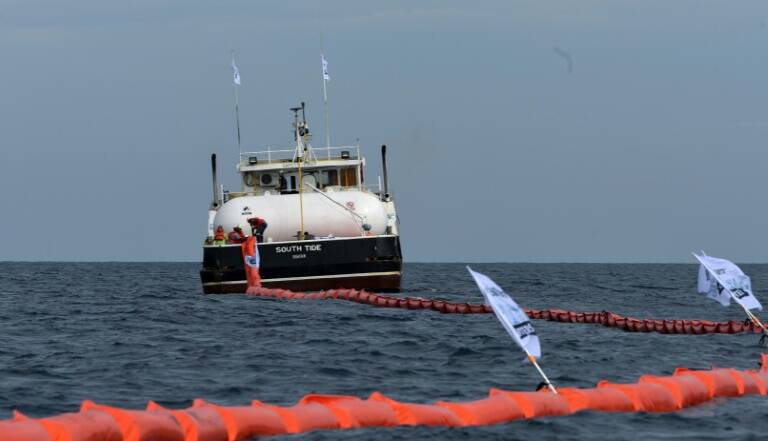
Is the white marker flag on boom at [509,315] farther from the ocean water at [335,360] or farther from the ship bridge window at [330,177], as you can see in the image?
the ship bridge window at [330,177]

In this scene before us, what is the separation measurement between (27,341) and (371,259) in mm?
16615

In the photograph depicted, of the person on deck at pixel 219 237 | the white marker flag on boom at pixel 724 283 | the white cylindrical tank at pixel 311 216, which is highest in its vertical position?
the white cylindrical tank at pixel 311 216

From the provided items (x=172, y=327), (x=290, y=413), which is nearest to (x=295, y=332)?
(x=172, y=327)

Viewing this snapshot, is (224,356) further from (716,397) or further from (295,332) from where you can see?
(716,397)

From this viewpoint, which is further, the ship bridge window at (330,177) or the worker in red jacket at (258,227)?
the ship bridge window at (330,177)

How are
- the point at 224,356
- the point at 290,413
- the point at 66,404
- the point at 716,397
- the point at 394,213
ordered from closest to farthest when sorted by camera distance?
the point at 290,413
the point at 66,404
the point at 716,397
the point at 224,356
the point at 394,213

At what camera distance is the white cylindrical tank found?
4134cm

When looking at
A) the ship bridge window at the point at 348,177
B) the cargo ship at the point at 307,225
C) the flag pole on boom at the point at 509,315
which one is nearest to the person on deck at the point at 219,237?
the cargo ship at the point at 307,225

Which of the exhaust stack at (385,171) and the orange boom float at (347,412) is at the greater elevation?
the exhaust stack at (385,171)

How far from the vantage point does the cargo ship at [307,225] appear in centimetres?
3966

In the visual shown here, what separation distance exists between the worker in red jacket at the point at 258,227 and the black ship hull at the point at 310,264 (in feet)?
3.81

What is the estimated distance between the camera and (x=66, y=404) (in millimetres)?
15969

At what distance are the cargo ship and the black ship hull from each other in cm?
3

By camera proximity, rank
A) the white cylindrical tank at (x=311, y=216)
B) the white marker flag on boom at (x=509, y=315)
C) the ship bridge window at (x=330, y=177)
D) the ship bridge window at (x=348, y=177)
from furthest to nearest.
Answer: the ship bridge window at (x=348, y=177) < the ship bridge window at (x=330, y=177) < the white cylindrical tank at (x=311, y=216) < the white marker flag on boom at (x=509, y=315)
